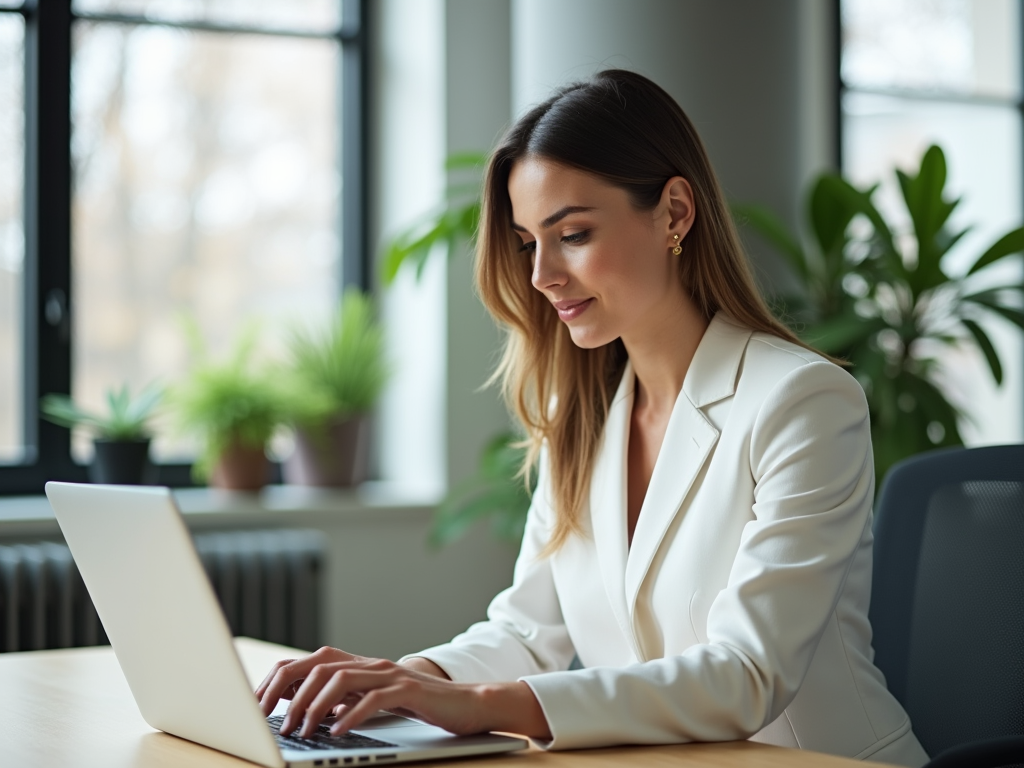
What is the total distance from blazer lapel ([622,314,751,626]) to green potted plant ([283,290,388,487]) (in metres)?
2.29

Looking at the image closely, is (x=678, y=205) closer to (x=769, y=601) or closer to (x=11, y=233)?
(x=769, y=601)

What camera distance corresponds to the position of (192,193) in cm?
394

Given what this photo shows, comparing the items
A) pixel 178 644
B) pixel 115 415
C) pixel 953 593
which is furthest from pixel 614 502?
pixel 115 415

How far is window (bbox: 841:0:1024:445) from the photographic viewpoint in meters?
4.51

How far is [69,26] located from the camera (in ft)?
12.2

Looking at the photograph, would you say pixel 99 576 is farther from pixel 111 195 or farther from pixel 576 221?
pixel 111 195

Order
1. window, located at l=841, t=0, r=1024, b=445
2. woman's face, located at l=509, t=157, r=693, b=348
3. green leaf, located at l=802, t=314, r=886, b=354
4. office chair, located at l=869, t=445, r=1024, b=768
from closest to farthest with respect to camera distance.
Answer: office chair, located at l=869, t=445, r=1024, b=768 → woman's face, located at l=509, t=157, r=693, b=348 → green leaf, located at l=802, t=314, r=886, b=354 → window, located at l=841, t=0, r=1024, b=445

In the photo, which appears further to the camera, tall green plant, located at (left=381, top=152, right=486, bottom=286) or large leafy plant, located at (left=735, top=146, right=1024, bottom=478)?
tall green plant, located at (left=381, top=152, right=486, bottom=286)

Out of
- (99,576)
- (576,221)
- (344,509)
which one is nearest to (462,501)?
(344,509)

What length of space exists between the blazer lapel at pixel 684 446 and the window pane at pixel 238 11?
9.34 ft

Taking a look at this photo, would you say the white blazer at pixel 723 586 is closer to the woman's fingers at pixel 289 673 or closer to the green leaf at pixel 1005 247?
the woman's fingers at pixel 289 673

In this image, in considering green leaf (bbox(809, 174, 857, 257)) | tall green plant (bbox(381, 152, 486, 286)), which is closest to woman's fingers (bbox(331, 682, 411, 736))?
tall green plant (bbox(381, 152, 486, 286))

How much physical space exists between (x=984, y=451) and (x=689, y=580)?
1.47 ft

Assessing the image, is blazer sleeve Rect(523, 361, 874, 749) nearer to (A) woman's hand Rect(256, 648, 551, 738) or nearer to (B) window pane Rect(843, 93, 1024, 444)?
(A) woman's hand Rect(256, 648, 551, 738)
